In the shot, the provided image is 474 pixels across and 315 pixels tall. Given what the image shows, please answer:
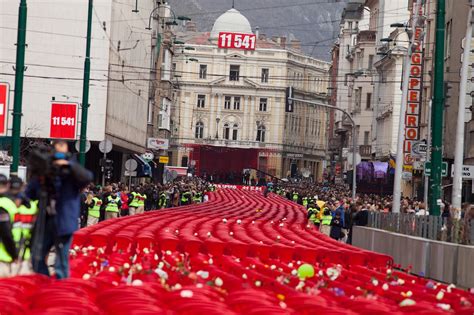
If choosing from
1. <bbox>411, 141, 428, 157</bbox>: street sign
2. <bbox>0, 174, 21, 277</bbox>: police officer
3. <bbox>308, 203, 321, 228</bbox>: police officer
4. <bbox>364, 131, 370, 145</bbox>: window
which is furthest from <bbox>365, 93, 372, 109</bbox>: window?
<bbox>0, 174, 21, 277</bbox>: police officer

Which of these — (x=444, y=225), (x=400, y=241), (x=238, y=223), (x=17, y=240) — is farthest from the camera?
(x=238, y=223)

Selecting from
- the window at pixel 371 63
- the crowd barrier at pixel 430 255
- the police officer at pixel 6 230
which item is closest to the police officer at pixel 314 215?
the crowd barrier at pixel 430 255

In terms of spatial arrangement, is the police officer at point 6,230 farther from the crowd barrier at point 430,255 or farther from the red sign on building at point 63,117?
the red sign on building at point 63,117

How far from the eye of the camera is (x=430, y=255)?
29.7 m

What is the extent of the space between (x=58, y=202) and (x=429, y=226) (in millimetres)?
16905

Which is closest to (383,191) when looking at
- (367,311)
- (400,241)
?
(400,241)

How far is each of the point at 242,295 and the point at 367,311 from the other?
1.36 m

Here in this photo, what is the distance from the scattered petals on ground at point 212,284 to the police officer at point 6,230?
2.93 ft

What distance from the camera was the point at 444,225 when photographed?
29625mm

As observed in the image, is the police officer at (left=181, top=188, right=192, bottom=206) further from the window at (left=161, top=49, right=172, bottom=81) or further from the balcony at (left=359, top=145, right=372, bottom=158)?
the balcony at (left=359, top=145, right=372, bottom=158)

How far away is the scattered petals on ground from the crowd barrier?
107 cm

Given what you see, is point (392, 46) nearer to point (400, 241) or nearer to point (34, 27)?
point (34, 27)

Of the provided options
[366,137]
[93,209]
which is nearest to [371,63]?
[366,137]

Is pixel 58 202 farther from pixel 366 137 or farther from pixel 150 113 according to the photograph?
pixel 366 137
